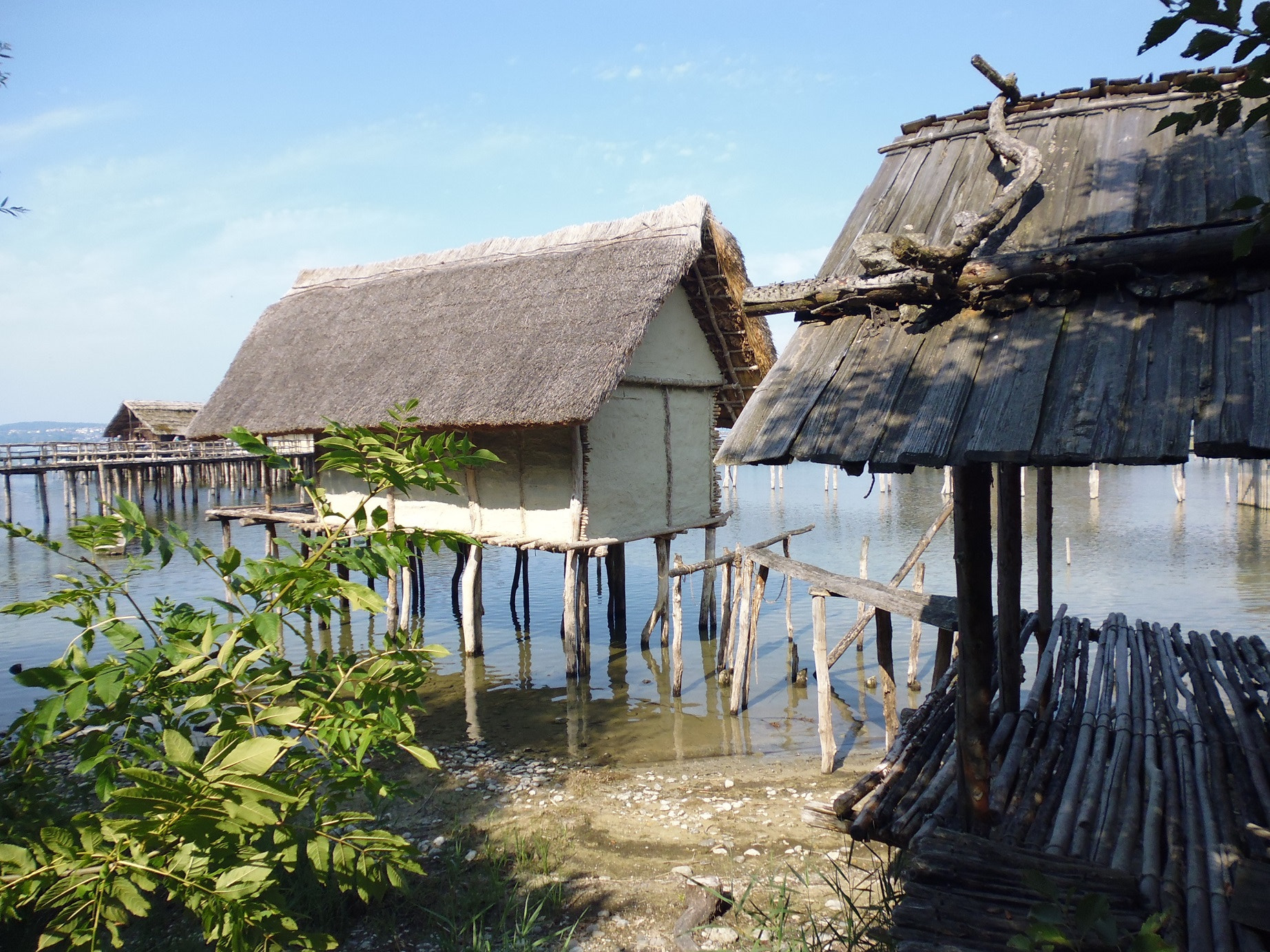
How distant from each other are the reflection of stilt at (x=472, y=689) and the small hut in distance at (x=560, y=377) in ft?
0.81

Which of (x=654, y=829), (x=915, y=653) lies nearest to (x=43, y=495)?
(x=915, y=653)

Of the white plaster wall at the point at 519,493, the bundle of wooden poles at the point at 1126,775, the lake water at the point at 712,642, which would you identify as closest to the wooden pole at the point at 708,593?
the lake water at the point at 712,642

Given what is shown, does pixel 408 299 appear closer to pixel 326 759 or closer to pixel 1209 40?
pixel 326 759

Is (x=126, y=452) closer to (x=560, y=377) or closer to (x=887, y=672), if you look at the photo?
(x=560, y=377)

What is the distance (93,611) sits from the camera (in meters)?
2.64

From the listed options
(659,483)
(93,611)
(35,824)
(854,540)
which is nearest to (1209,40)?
(93,611)

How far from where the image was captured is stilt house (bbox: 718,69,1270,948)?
8.57ft

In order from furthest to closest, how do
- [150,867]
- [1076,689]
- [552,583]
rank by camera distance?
[552,583] < [1076,689] < [150,867]

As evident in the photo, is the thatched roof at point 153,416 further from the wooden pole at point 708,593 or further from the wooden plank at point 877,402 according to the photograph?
the wooden plank at point 877,402

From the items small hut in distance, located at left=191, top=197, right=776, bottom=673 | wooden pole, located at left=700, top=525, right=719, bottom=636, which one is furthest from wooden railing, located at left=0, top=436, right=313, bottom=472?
wooden pole, located at left=700, top=525, right=719, bottom=636

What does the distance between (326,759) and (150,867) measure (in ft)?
2.66

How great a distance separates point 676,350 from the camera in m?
11.6

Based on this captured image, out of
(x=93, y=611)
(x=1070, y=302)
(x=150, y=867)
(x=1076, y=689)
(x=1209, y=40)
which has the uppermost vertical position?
(x=1209, y=40)

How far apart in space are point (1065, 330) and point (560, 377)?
7336 mm
